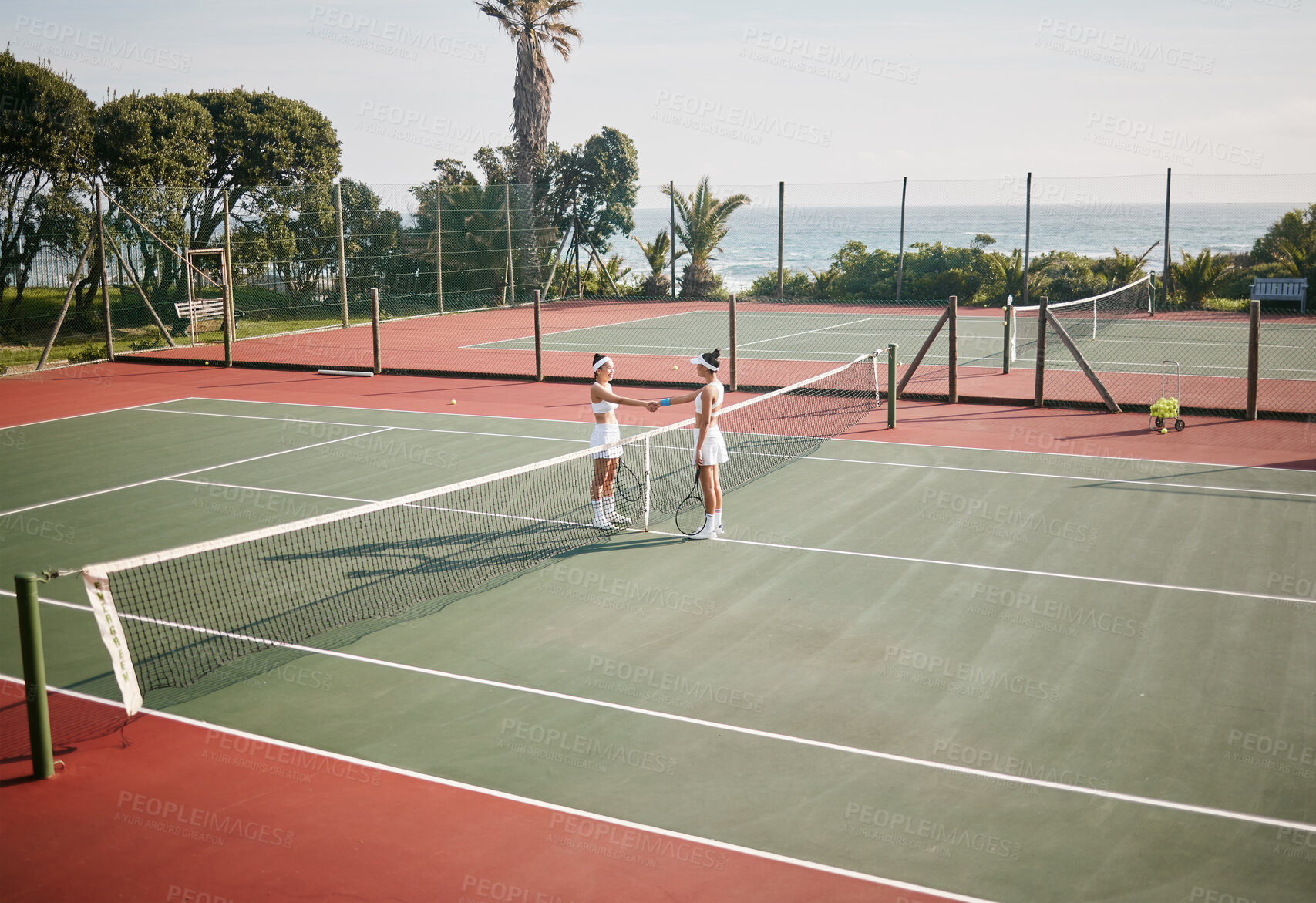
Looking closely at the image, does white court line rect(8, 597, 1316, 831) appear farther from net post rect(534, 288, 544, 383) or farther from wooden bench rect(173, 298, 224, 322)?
wooden bench rect(173, 298, 224, 322)

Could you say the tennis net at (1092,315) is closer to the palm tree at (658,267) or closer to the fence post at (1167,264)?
the fence post at (1167,264)

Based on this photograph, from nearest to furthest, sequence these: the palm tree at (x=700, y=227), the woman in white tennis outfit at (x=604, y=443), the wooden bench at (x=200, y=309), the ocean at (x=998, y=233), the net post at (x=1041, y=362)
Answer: the woman in white tennis outfit at (x=604, y=443), the net post at (x=1041, y=362), the wooden bench at (x=200, y=309), the palm tree at (x=700, y=227), the ocean at (x=998, y=233)

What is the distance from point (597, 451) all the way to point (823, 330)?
21.0 metres

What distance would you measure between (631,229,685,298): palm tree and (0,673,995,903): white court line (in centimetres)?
3681

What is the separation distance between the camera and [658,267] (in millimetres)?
44000

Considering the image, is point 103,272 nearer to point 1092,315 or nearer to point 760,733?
point 760,733

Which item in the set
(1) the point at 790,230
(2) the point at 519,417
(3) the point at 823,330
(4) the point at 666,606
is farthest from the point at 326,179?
(1) the point at 790,230

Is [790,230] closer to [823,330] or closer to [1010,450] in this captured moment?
[823,330]

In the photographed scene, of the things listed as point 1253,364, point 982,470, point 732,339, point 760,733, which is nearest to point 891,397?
point 982,470

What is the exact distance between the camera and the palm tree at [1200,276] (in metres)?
35.6

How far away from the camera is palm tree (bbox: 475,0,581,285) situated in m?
40.9

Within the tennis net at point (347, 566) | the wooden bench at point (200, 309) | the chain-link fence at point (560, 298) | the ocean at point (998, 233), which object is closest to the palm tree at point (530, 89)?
the chain-link fence at point (560, 298)

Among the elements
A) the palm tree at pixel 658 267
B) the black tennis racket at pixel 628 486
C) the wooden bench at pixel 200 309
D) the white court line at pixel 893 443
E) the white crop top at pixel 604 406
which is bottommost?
the black tennis racket at pixel 628 486

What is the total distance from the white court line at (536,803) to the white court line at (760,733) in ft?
3.91
